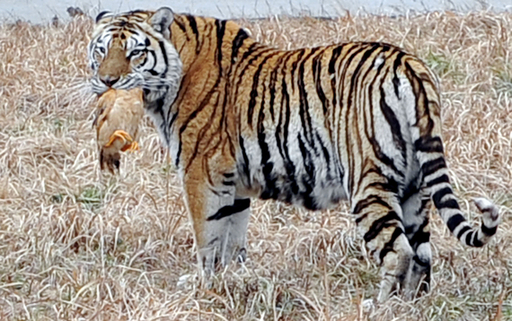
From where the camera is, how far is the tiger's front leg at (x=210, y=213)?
198 inches

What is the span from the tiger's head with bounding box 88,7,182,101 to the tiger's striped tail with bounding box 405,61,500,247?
3.98 ft

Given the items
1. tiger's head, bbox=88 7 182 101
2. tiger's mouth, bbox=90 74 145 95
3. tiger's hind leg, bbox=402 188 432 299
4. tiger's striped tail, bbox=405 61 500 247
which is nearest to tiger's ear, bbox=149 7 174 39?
tiger's head, bbox=88 7 182 101

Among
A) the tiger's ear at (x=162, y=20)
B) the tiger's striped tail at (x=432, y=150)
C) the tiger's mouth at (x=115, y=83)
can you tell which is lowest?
the tiger's striped tail at (x=432, y=150)

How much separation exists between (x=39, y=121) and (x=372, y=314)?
374cm

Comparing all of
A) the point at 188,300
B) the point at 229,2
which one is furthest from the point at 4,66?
the point at 188,300

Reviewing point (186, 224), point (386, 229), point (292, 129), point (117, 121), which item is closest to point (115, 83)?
point (117, 121)

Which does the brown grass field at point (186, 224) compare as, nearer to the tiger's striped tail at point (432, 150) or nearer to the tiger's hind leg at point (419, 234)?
the tiger's hind leg at point (419, 234)

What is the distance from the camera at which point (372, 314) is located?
4410mm

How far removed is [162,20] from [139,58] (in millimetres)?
226

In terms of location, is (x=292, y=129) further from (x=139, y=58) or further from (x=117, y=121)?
(x=117, y=121)

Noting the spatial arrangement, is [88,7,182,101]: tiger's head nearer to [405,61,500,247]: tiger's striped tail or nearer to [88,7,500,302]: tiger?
[88,7,500,302]: tiger

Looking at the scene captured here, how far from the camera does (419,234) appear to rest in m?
4.84

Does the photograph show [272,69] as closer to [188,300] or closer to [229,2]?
[188,300]

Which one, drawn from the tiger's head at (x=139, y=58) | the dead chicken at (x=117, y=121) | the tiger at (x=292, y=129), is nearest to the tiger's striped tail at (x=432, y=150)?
the tiger at (x=292, y=129)
